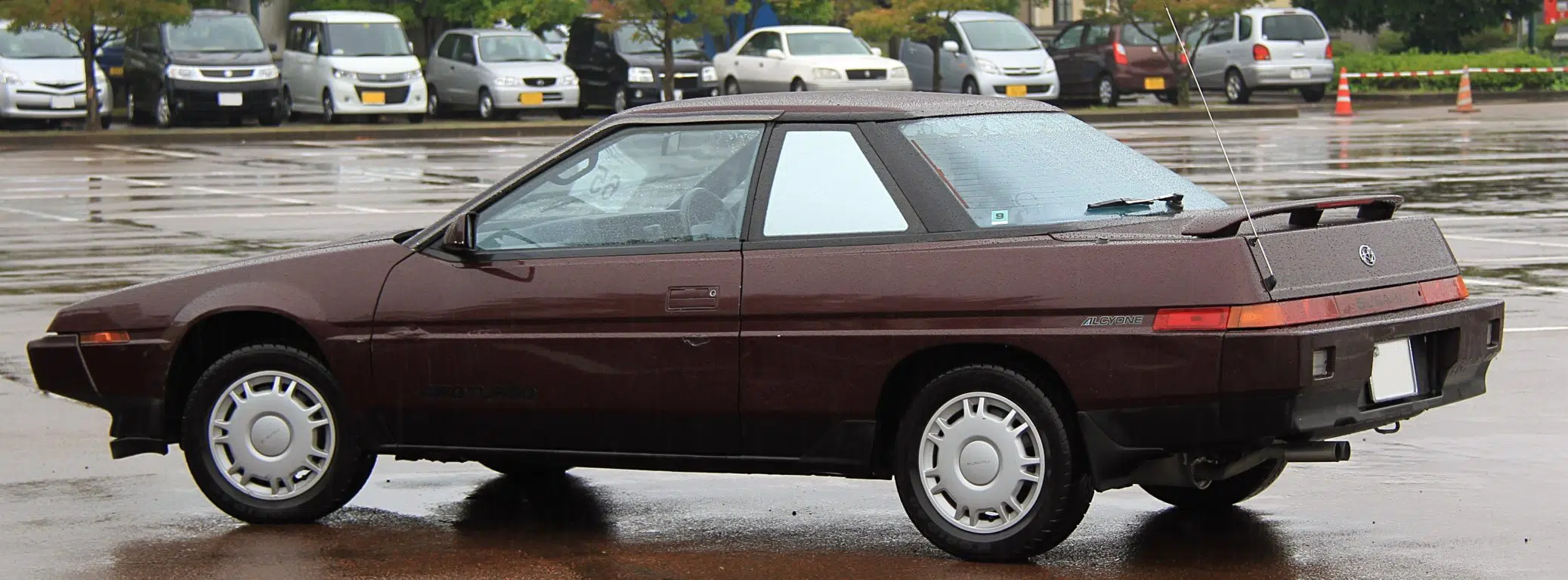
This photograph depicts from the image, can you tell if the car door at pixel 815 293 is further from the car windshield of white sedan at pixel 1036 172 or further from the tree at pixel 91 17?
the tree at pixel 91 17

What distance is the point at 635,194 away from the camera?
6539mm

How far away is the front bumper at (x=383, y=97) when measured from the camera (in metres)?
34.4

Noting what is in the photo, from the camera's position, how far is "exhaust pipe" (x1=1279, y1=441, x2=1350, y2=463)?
5762 millimetres

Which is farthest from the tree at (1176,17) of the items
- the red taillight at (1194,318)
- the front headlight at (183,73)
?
the red taillight at (1194,318)

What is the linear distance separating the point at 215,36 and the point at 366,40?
2367 millimetres

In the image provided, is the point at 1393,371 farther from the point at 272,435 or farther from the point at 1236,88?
the point at 1236,88

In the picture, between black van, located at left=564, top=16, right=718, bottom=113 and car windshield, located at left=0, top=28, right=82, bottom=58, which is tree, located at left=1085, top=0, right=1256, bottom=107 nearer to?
black van, located at left=564, top=16, right=718, bottom=113

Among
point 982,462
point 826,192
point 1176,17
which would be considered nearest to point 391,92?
point 1176,17

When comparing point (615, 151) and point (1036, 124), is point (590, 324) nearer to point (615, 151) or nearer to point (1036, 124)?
point (615, 151)

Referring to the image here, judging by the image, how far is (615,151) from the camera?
21.6 feet

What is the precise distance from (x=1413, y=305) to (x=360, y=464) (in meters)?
3.15

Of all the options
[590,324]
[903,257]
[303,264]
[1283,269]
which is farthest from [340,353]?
[1283,269]

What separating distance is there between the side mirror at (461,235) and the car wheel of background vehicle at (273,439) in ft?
1.89

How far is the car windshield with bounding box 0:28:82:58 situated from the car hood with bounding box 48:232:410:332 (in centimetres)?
2791
